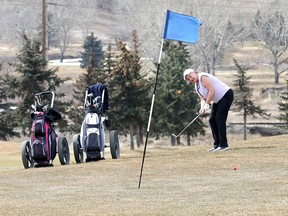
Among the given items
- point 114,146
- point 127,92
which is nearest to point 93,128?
point 114,146

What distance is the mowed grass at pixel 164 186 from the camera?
11914 millimetres

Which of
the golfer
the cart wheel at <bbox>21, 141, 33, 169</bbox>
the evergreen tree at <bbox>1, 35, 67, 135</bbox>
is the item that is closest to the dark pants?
the golfer

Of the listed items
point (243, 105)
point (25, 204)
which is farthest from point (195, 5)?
point (25, 204)

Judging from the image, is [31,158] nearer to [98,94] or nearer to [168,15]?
[98,94]

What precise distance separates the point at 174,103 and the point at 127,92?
520 cm

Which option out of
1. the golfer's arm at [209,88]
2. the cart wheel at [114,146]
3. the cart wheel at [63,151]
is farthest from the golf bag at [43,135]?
the golfer's arm at [209,88]

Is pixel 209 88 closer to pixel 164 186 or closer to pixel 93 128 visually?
pixel 93 128

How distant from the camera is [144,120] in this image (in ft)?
210

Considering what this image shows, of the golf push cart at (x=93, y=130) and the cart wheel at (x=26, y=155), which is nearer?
the cart wheel at (x=26, y=155)

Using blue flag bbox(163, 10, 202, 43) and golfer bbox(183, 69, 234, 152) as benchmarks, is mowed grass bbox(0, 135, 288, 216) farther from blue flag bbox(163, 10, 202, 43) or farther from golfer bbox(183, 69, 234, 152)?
blue flag bbox(163, 10, 202, 43)

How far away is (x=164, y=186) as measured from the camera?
14477mm

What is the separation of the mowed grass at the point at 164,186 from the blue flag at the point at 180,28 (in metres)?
2.37

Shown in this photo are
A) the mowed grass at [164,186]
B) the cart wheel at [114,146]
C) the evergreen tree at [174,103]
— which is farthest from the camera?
the evergreen tree at [174,103]

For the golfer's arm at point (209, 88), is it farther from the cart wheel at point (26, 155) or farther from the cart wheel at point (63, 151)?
the cart wheel at point (26, 155)
